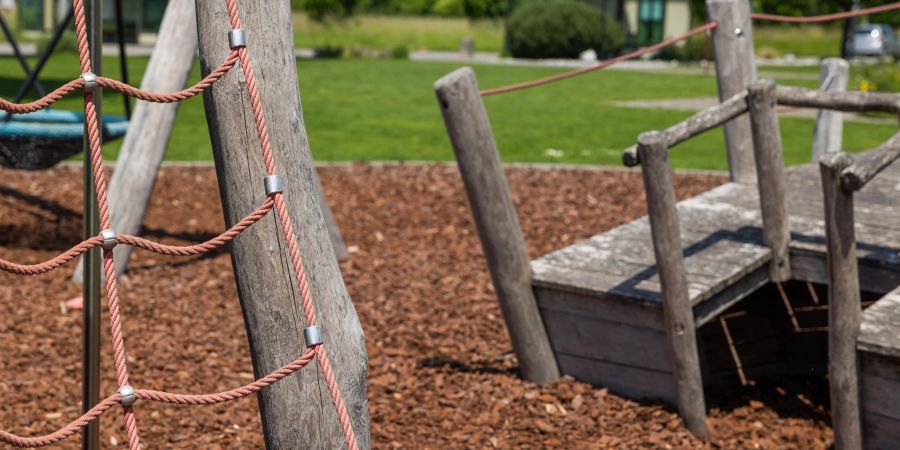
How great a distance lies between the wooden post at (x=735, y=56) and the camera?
6.24m

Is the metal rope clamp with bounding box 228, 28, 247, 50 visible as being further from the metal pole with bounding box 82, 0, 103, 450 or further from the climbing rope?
the climbing rope

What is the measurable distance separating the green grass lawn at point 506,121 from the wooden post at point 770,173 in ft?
19.3

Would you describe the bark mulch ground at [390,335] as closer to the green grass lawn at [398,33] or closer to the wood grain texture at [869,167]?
the wood grain texture at [869,167]

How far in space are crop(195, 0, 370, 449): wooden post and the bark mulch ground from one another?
5.36ft

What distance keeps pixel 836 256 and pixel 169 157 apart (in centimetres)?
845

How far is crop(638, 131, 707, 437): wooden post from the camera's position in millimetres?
4156

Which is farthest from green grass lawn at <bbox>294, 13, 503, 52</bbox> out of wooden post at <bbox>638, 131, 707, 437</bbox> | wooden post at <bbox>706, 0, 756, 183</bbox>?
wooden post at <bbox>638, 131, 707, 437</bbox>

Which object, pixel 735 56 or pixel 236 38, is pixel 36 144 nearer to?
pixel 735 56

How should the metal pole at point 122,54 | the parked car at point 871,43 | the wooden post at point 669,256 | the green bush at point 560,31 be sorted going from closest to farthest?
the wooden post at point 669,256 < the metal pole at point 122,54 < the green bush at point 560,31 < the parked car at point 871,43

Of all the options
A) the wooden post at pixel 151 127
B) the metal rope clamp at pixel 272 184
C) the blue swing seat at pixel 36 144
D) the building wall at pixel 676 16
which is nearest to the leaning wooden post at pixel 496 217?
the metal rope clamp at pixel 272 184

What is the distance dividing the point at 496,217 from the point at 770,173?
46.3 inches

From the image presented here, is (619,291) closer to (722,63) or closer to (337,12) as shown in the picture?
(722,63)

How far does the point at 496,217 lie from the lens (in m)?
4.64

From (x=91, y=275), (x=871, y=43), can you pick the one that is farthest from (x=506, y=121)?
(x=871, y=43)
